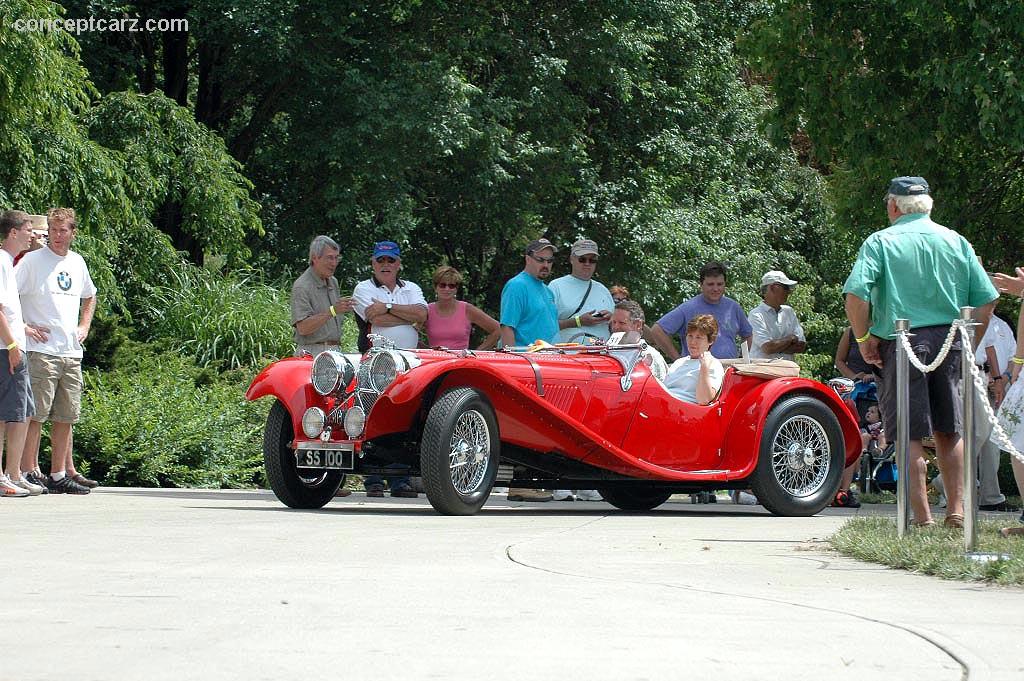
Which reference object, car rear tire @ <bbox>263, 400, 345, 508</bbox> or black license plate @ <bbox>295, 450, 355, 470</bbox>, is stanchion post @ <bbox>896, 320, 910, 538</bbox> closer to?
black license plate @ <bbox>295, 450, 355, 470</bbox>

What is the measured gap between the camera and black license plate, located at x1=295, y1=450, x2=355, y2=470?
10438 millimetres

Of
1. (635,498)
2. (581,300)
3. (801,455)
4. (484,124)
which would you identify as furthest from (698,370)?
(484,124)

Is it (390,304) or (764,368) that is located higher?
(390,304)

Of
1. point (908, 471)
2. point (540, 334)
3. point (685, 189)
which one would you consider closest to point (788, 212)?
point (685, 189)

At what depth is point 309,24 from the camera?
25.4 meters

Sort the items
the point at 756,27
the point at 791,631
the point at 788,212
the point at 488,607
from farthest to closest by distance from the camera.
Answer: the point at 788,212 → the point at 756,27 → the point at 488,607 → the point at 791,631

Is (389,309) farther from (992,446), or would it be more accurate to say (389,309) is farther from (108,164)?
(108,164)

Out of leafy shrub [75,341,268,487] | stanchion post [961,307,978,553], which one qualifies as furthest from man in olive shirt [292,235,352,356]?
stanchion post [961,307,978,553]

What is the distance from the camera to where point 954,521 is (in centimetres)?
852

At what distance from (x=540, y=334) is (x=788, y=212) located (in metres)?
27.7

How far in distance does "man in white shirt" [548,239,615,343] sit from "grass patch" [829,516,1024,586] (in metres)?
4.42

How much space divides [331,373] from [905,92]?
31.4ft

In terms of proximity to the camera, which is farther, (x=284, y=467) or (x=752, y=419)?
(x=752, y=419)

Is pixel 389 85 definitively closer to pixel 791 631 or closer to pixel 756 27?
pixel 756 27
